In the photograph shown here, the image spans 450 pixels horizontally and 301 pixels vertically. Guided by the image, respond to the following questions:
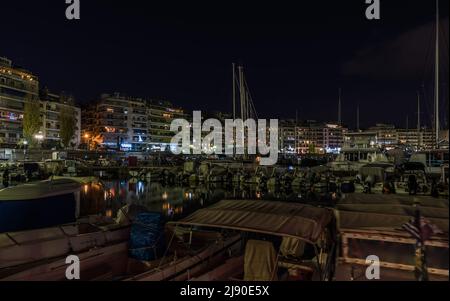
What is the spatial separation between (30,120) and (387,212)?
288ft

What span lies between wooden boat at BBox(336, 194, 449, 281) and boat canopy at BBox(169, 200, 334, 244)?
73 centimetres

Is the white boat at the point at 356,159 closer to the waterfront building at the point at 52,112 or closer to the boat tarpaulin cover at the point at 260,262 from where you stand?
the boat tarpaulin cover at the point at 260,262

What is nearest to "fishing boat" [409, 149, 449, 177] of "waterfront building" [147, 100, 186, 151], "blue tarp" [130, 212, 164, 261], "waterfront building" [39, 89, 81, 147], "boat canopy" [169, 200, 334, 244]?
"boat canopy" [169, 200, 334, 244]

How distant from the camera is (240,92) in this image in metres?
54.4

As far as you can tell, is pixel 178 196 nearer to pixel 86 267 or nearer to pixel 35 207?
pixel 35 207

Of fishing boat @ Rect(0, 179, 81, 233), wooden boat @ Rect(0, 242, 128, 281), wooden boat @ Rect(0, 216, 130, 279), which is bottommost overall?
wooden boat @ Rect(0, 242, 128, 281)

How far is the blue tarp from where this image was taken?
10.6 m

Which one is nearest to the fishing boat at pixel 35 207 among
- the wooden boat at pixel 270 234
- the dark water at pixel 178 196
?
the wooden boat at pixel 270 234

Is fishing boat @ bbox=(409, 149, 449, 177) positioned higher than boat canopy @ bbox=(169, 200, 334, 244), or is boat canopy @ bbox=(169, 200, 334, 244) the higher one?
fishing boat @ bbox=(409, 149, 449, 177)

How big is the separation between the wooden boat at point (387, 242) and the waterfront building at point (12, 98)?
8347 centimetres

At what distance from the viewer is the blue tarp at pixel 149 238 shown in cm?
1056

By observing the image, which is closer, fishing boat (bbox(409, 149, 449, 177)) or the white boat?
fishing boat (bbox(409, 149, 449, 177))

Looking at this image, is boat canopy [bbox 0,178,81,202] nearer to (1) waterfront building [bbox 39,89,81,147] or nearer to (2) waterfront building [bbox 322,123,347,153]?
(1) waterfront building [bbox 39,89,81,147]
